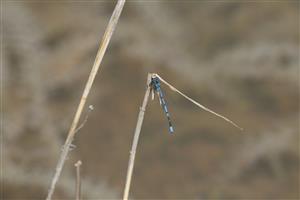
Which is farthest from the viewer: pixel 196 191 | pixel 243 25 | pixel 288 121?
pixel 243 25

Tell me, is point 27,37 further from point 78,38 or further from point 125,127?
point 125,127

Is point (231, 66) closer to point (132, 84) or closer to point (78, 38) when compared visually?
point (132, 84)

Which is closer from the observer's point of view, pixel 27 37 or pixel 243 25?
pixel 27 37

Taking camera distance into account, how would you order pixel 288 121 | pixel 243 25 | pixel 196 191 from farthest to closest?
pixel 243 25 < pixel 288 121 < pixel 196 191

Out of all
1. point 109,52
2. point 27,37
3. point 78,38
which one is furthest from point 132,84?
point 27,37

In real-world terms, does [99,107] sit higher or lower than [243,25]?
lower

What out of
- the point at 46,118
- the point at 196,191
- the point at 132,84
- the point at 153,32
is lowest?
the point at 196,191

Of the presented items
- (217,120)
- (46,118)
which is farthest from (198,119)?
(46,118)
